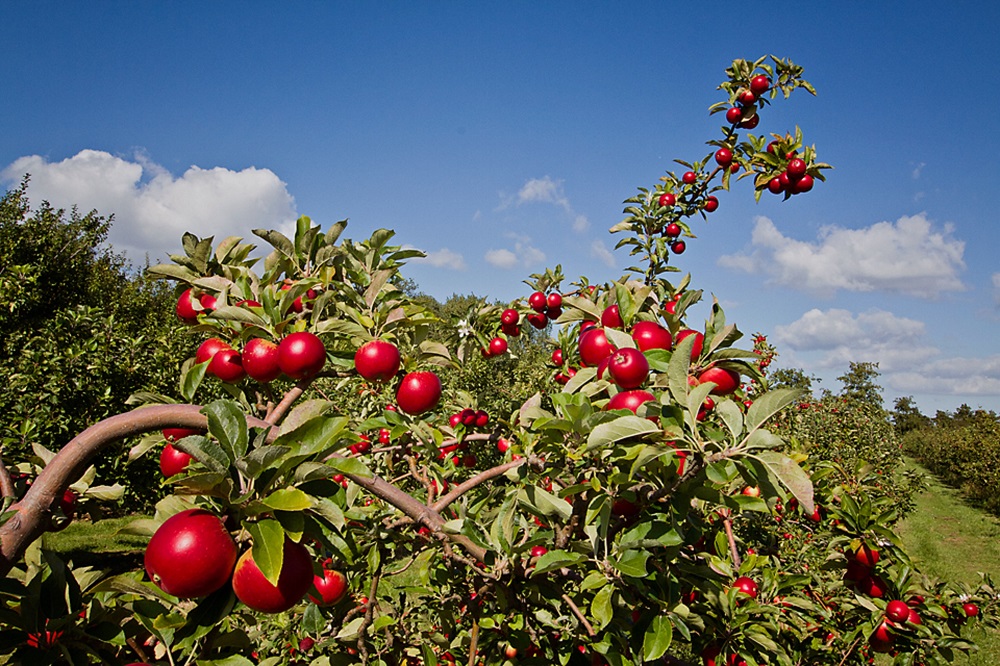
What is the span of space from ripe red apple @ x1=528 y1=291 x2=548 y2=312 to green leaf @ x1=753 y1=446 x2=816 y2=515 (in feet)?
7.45

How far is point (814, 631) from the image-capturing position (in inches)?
114

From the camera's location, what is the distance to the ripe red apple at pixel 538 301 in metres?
3.33

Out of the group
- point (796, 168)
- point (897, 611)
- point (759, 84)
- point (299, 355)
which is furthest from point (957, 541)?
point (299, 355)

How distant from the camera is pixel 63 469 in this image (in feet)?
2.96

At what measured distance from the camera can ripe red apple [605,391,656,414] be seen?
4.44 ft

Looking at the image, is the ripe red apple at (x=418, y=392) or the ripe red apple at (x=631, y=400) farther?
the ripe red apple at (x=418, y=392)

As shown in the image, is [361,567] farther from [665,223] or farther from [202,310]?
[665,223]

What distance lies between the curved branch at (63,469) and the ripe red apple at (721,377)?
1250 mm

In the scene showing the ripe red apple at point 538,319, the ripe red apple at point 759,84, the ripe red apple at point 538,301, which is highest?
the ripe red apple at point 759,84

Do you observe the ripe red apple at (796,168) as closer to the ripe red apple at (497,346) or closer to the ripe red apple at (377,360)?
the ripe red apple at (497,346)

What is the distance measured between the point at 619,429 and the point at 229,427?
0.76m

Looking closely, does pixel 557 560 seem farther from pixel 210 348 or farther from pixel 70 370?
pixel 70 370

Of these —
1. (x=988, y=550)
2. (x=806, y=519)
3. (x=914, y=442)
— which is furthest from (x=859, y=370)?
(x=806, y=519)

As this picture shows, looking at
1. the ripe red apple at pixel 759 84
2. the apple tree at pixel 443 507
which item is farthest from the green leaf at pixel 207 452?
the ripe red apple at pixel 759 84
